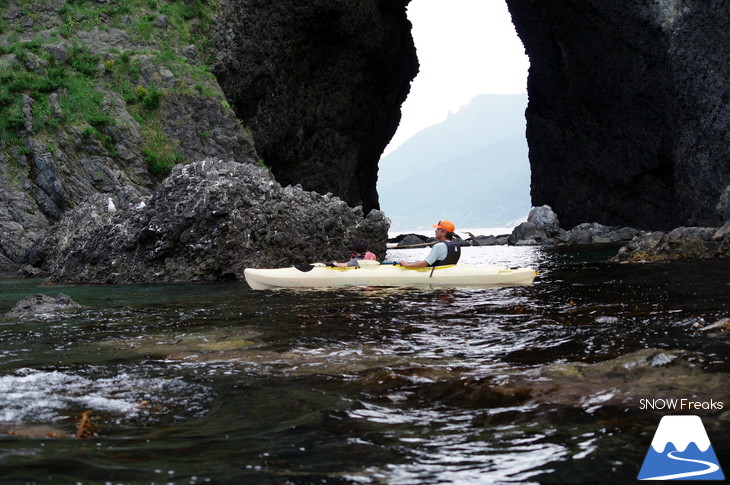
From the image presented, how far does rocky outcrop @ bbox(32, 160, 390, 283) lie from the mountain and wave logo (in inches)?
462

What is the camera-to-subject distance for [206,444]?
116 inches

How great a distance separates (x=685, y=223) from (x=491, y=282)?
78.5 ft

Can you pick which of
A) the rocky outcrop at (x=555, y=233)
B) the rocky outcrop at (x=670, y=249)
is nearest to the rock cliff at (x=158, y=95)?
the rocky outcrop at (x=670, y=249)

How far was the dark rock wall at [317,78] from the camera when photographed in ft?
91.9

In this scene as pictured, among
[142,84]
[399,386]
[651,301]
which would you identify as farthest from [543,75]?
[399,386]

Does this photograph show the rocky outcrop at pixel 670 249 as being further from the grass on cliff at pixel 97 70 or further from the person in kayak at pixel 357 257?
the grass on cliff at pixel 97 70

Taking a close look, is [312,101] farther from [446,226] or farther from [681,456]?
[681,456]

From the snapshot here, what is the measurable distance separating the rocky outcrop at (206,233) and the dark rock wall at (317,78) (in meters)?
12.5

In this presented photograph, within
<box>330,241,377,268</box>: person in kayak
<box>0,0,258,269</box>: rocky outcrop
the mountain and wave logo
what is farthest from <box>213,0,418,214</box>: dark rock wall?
the mountain and wave logo

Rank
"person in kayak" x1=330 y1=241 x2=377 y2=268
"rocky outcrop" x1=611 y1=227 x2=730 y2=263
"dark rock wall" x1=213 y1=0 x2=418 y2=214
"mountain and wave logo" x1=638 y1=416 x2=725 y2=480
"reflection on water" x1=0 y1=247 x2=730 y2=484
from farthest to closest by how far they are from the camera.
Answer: "dark rock wall" x1=213 y1=0 x2=418 y2=214, "rocky outcrop" x1=611 y1=227 x2=730 y2=263, "person in kayak" x1=330 y1=241 x2=377 y2=268, "reflection on water" x1=0 y1=247 x2=730 y2=484, "mountain and wave logo" x1=638 y1=416 x2=725 y2=480

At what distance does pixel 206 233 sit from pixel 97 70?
1176 centimetres

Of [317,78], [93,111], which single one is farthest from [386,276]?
[317,78]

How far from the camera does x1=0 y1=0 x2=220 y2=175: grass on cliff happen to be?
20.4 meters

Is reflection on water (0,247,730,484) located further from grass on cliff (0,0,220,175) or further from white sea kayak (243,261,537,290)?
grass on cliff (0,0,220,175)
